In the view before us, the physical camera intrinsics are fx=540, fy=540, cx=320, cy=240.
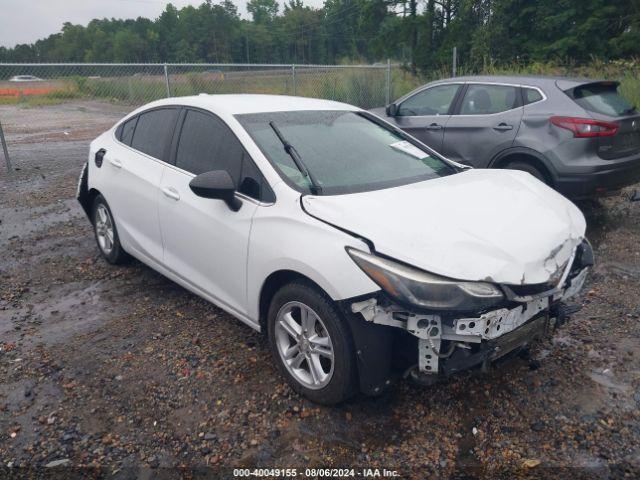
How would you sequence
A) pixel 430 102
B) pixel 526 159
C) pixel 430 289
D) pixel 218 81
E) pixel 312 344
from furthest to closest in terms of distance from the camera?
pixel 218 81, pixel 430 102, pixel 526 159, pixel 312 344, pixel 430 289

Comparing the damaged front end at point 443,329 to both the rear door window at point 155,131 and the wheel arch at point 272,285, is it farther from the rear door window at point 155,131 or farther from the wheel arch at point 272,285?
the rear door window at point 155,131

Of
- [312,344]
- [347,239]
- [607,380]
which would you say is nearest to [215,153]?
[347,239]

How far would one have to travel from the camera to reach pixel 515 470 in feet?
8.25

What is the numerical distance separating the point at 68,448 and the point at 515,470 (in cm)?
218

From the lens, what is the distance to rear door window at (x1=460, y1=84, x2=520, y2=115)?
6.40m

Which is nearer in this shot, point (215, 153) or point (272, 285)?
point (272, 285)

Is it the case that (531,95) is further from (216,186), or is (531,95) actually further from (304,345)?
(304,345)

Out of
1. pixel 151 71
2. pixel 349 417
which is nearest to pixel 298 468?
pixel 349 417

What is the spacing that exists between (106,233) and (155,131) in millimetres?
1263

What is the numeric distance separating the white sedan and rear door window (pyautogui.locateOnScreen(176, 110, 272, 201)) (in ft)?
0.04

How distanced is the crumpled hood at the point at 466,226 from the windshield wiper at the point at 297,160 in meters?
0.13

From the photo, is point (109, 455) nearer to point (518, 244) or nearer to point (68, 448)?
point (68, 448)

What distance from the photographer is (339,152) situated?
140 inches

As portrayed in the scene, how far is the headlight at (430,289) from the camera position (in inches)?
95.3
